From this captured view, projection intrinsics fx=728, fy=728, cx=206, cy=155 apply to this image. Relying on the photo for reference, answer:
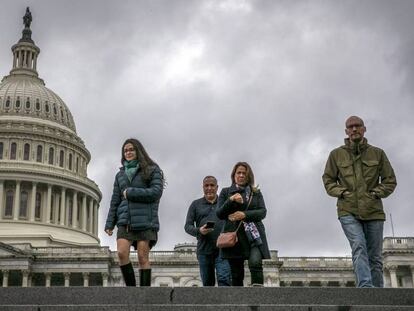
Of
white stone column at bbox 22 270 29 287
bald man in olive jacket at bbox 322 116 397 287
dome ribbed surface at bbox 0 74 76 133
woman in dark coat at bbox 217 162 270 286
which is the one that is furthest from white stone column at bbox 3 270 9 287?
Answer: bald man in olive jacket at bbox 322 116 397 287

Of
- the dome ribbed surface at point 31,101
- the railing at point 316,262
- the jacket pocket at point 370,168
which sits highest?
the dome ribbed surface at point 31,101

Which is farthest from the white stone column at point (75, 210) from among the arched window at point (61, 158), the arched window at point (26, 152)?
the arched window at point (26, 152)

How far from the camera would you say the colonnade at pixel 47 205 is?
278 feet

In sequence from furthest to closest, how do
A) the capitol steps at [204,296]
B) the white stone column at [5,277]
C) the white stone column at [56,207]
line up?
the white stone column at [56,207], the white stone column at [5,277], the capitol steps at [204,296]

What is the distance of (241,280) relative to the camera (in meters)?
14.2

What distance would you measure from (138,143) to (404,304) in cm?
563

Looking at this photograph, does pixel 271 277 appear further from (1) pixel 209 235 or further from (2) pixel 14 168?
(1) pixel 209 235

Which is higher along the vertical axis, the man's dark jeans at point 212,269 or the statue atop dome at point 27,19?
the statue atop dome at point 27,19

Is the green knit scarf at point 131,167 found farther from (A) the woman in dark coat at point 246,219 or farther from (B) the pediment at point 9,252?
(B) the pediment at point 9,252

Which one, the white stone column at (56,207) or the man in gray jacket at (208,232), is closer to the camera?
the man in gray jacket at (208,232)

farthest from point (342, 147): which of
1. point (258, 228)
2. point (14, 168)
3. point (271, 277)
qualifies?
point (14, 168)

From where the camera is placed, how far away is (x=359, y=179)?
13.2 m

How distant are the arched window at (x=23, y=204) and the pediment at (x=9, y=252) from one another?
44.1ft

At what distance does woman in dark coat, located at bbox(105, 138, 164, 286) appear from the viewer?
13328mm
